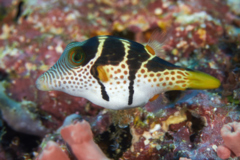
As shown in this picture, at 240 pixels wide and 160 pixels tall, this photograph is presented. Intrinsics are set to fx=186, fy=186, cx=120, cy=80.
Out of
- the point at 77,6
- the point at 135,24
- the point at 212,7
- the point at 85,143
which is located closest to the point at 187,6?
the point at 212,7

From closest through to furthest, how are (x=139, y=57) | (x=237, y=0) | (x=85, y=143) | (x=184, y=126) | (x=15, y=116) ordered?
(x=139, y=57) → (x=85, y=143) → (x=184, y=126) → (x=15, y=116) → (x=237, y=0)

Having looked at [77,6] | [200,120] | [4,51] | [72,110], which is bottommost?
[72,110]

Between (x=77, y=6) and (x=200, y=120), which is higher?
(x=77, y=6)

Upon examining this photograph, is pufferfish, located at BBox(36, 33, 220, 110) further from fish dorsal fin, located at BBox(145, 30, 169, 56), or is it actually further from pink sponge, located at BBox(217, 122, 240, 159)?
pink sponge, located at BBox(217, 122, 240, 159)

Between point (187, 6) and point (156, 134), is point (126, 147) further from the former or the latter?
point (187, 6)

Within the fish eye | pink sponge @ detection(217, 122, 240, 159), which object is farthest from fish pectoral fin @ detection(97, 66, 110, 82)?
pink sponge @ detection(217, 122, 240, 159)

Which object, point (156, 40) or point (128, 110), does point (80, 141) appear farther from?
point (156, 40)

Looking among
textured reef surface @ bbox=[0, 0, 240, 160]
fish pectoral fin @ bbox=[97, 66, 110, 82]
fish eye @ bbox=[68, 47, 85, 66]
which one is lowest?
textured reef surface @ bbox=[0, 0, 240, 160]
